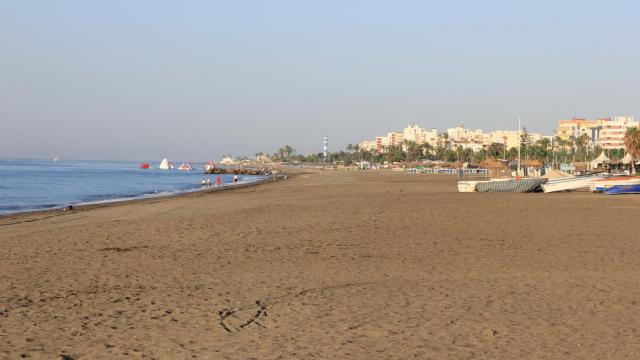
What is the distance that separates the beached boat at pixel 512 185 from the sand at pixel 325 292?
819 inches

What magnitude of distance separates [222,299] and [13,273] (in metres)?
4.53

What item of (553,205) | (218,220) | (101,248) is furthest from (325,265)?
(553,205)

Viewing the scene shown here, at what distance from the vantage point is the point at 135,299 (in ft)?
28.1

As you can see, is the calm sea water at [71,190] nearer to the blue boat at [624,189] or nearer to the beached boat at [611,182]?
the beached boat at [611,182]

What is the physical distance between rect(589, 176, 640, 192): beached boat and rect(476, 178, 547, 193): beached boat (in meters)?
2.90

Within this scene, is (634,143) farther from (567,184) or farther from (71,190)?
(71,190)

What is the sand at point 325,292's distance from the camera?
630cm

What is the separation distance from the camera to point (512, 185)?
38.7m

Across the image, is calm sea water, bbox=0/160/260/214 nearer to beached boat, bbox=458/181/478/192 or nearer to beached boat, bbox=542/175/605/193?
beached boat, bbox=458/181/478/192

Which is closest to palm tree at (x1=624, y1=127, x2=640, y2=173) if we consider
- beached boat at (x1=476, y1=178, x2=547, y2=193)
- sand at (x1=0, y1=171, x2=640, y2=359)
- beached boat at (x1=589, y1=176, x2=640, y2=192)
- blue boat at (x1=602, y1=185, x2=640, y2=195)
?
beached boat at (x1=589, y1=176, x2=640, y2=192)

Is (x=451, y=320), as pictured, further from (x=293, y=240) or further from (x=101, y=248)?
(x=101, y=248)

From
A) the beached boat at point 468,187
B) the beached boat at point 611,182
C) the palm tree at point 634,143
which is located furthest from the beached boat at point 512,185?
the palm tree at point 634,143

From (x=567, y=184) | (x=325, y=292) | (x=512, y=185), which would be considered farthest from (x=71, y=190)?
(x=325, y=292)

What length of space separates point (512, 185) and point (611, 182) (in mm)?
5628
